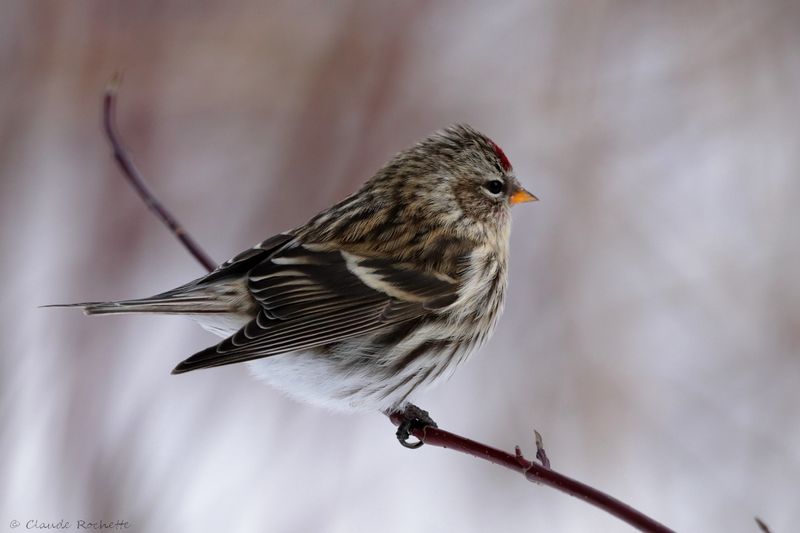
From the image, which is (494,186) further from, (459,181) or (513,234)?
(513,234)

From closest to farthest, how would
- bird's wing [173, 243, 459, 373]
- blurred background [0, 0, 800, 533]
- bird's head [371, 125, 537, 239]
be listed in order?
bird's wing [173, 243, 459, 373] < bird's head [371, 125, 537, 239] < blurred background [0, 0, 800, 533]

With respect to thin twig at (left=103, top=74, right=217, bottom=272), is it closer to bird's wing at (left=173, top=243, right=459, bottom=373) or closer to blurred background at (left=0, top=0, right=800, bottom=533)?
bird's wing at (left=173, top=243, right=459, bottom=373)

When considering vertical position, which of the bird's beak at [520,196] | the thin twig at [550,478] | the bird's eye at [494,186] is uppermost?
the bird's eye at [494,186]

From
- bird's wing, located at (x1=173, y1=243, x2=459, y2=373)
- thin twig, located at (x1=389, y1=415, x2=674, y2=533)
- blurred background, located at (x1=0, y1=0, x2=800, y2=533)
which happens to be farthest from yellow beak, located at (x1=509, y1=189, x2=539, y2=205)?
blurred background, located at (x1=0, y1=0, x2=800, y2=533)

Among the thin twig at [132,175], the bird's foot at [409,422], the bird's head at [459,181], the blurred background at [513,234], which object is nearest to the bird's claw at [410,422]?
the bird's foot at [409,422]

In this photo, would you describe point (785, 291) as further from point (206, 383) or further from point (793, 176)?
point (206, 383)

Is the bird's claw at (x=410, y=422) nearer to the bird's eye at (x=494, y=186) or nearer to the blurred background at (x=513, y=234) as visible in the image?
the bird's eye at (x=494, y=186)
